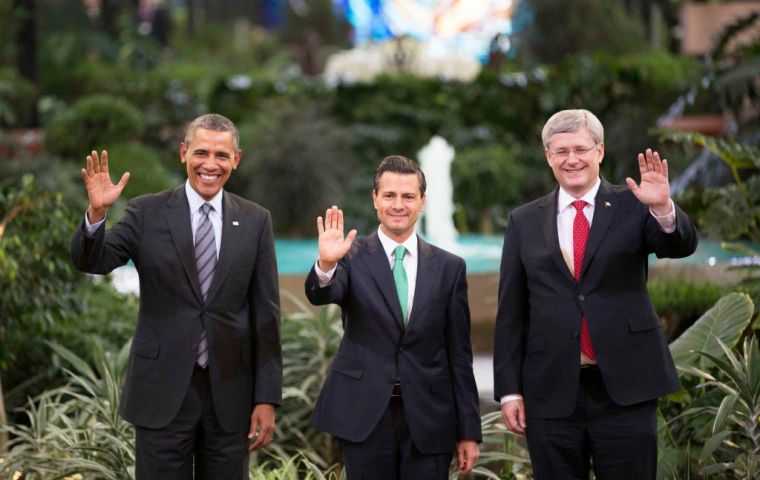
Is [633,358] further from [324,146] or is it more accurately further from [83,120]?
[83,120]

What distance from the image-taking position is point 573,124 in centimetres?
396

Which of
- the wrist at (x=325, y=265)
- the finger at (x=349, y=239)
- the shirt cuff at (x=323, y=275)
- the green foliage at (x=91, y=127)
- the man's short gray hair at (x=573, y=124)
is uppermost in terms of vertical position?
the green foliage at (x=91, y=127)

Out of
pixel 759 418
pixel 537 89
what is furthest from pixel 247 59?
pixel 759 418

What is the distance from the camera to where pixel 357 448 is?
398 cm

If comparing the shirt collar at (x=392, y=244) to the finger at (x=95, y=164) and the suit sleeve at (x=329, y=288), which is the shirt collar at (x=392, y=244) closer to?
the suit sleeve at (x=329, y=288)

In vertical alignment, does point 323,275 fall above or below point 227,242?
below

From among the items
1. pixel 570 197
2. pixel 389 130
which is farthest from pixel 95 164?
pixel 389 130

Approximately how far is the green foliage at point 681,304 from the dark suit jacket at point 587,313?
2.89 m

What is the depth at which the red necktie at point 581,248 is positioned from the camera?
404 centimetres

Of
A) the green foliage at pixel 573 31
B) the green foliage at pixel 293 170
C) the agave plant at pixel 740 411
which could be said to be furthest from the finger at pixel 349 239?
the green foliage at pixel 573 31

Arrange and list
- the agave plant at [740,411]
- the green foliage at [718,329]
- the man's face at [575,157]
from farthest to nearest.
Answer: the green foliage at [718,329] < the agave plant at [740,411] < the man's face at [575,157]

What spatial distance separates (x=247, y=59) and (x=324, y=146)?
1423cm

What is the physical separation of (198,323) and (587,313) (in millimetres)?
1297

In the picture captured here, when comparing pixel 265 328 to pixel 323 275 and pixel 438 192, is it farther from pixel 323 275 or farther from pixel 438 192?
pixel 438 192
